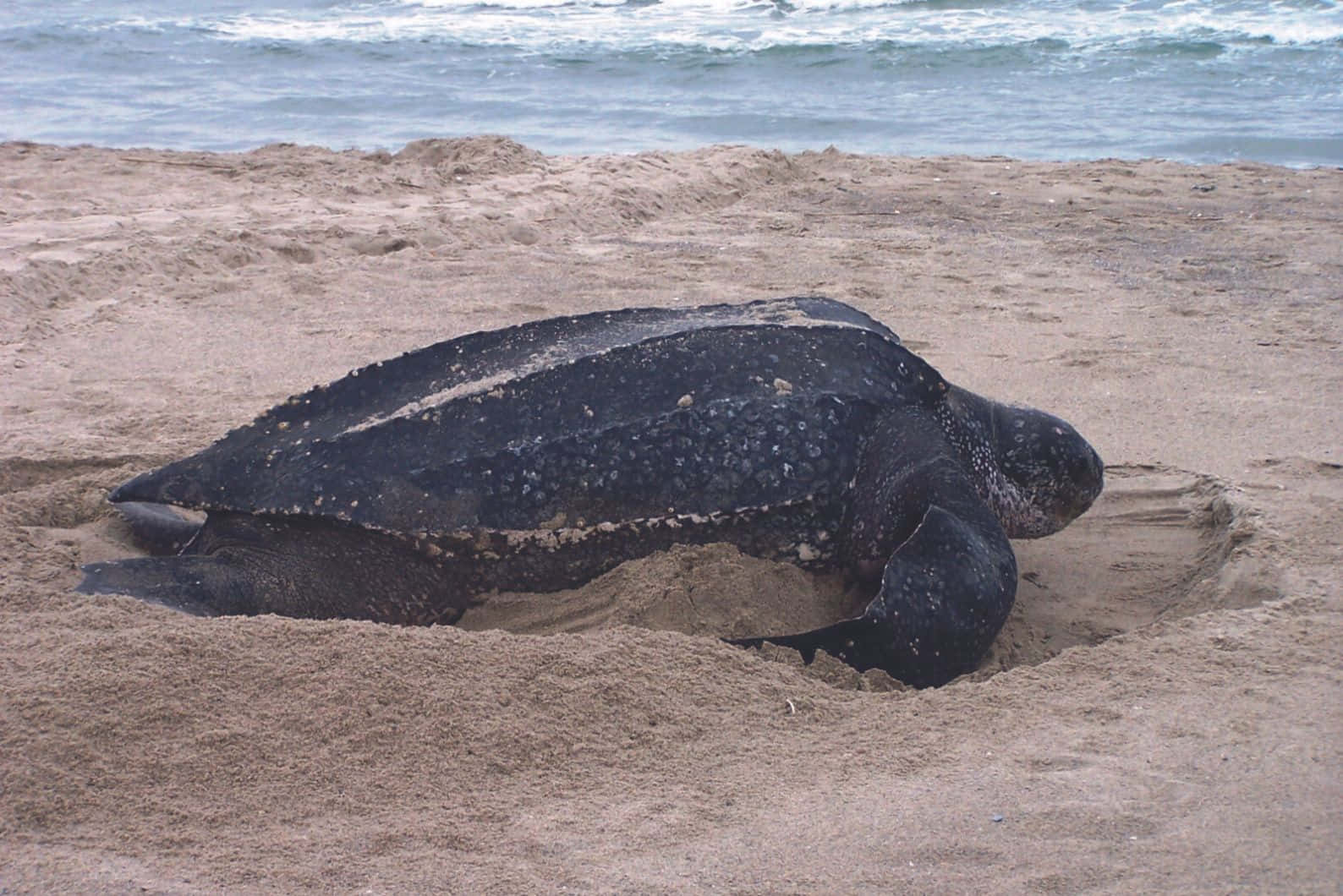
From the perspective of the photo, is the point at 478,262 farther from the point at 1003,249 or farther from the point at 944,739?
the point at 944,739

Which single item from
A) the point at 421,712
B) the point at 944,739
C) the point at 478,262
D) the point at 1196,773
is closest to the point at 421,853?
the point at 421,712

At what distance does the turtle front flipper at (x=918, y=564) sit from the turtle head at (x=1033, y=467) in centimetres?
25

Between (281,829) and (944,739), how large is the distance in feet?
3.42

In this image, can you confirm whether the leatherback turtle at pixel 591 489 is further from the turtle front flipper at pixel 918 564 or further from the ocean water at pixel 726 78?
the ocean water at pixel 726 78

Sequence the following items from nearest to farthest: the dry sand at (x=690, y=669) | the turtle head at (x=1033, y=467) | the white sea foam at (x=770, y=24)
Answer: the dry sand at (x=690, y=669), the turtle head at (x=1033, y=467), the white sea foam at (x=770, y=24)

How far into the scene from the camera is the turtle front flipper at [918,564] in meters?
2.35

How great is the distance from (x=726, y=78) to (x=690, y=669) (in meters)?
10.5

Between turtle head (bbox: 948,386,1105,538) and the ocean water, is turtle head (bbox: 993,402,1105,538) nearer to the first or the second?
turtle head (bbox: 948,386,1105,538)

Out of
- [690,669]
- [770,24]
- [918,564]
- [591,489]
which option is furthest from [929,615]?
[770,24]

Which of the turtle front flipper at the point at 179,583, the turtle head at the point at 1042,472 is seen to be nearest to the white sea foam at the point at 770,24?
the turtle head at the point at 1042,472

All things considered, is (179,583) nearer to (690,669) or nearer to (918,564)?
(690,669)

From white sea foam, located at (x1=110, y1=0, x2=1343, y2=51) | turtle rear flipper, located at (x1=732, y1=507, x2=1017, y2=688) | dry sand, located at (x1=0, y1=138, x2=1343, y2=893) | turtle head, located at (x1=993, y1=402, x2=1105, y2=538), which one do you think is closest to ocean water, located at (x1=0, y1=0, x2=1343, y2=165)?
white sea foam, located at (x1=110, y1=0, x2=1343, y2=51)

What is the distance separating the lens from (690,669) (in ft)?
6.94

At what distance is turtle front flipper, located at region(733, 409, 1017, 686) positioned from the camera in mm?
2348
